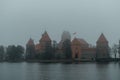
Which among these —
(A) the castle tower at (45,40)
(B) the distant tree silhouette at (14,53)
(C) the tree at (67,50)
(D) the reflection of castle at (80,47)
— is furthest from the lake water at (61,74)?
(A) the castle tower at (45,40)

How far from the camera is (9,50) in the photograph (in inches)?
4656

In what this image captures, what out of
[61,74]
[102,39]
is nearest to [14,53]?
[102,39]

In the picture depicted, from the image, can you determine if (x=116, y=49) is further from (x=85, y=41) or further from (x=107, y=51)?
(x=85, y=41)

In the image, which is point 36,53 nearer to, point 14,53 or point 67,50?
point 14,53

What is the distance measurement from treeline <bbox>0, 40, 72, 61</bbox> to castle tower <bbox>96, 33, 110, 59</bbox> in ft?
28.9

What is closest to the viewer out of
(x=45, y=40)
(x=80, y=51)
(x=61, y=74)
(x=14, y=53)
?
(x=61, y=74)

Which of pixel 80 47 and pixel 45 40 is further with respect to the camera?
pixel 80 47

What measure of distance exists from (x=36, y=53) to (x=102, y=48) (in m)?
19.9

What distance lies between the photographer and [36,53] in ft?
385

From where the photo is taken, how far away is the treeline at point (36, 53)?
109125 mm

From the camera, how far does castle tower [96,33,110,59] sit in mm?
109750

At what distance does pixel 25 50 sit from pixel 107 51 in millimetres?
28603

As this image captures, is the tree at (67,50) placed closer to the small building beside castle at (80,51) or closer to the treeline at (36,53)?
the treeline at (36,53)

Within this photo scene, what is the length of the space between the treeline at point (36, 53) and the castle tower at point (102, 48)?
8.81m
